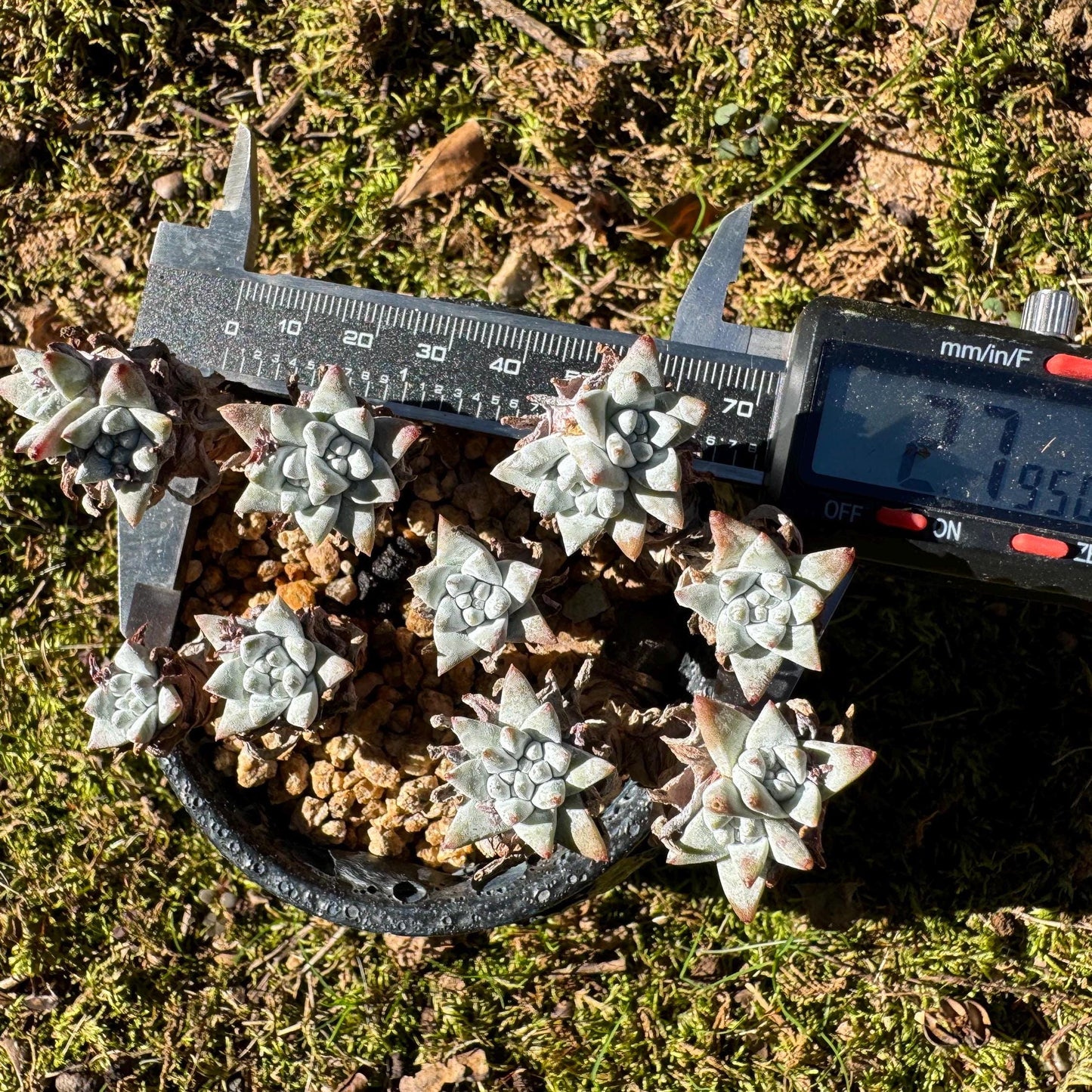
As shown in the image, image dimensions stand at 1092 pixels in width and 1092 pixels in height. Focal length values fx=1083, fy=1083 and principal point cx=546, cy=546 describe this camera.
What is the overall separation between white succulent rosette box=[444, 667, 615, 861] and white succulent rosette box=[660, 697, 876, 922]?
14 centimetres

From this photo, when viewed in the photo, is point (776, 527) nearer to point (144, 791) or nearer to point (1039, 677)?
point (1039, 677)

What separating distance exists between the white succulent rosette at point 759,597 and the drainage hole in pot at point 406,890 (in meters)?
0.68

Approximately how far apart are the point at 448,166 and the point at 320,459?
3.67ft

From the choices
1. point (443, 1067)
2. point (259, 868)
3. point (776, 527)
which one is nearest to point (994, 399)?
point (776, 527)

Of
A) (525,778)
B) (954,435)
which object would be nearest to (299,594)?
(525,778)

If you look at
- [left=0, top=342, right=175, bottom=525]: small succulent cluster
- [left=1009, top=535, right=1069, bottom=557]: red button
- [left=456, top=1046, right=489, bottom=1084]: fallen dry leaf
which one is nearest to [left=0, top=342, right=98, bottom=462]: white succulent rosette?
[left=0, top=342, right=175, bottom=525]: small succulent cluster

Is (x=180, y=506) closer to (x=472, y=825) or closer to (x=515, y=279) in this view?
(x=472, y=825)

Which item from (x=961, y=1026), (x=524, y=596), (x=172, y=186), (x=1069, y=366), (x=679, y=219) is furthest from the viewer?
(x=172, y=186)

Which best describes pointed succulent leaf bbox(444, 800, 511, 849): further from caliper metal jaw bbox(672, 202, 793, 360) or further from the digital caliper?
caliper metal jaw bbox(672, 202, 793, 360)

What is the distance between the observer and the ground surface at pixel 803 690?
2.25 m

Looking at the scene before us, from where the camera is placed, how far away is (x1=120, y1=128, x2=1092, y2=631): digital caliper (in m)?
1.73

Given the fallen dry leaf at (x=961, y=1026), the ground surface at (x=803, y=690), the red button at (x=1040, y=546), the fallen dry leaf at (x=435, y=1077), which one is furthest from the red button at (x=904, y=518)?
the fallen dry leaf at (x=435, y=1077)

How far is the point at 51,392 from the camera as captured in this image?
150 centimetres

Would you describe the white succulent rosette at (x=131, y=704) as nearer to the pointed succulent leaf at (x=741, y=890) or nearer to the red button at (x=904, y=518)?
the pointed succulent leaf at (x=741, y=890)
